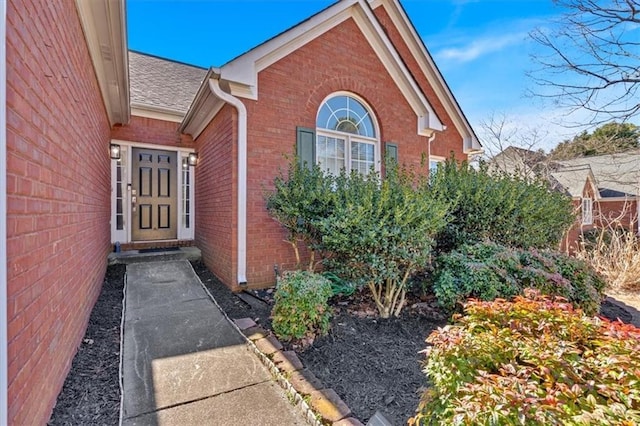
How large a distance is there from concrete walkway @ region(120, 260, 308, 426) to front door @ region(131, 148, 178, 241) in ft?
9.81

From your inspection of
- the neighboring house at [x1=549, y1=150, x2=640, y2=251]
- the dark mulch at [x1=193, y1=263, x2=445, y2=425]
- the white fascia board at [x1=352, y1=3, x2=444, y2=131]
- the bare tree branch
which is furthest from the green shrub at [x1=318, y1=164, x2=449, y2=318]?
the neighboring house at [x1=549, y1=150, x2=640, y2=251]

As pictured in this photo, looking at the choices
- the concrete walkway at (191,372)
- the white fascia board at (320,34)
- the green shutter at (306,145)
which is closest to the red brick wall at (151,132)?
the white fascia board at (320,34)

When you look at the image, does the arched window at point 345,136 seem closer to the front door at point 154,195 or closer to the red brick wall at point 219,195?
the red brick wall at point 219,195

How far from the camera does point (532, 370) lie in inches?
58.4

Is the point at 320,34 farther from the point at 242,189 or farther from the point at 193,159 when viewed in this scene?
the point at 193,159

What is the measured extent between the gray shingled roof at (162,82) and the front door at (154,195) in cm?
120

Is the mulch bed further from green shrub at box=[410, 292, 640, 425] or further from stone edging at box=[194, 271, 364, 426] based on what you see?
green shrub at box=[410, 292, 640, 425]

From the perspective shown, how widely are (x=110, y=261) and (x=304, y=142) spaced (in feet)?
14.5

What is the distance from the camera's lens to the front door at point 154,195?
6902mm

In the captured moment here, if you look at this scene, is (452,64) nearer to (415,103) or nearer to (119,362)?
(415,103)

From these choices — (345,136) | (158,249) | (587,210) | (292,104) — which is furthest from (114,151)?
(587,210)

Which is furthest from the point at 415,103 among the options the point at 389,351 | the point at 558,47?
the point at 389,351

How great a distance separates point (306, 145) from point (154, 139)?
12.3 feet

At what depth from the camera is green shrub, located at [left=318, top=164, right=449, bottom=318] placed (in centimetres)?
404
